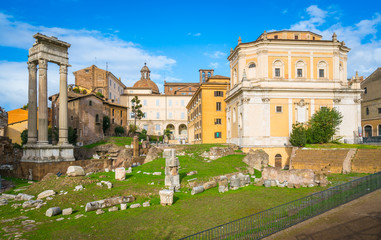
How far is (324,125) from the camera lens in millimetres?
32781

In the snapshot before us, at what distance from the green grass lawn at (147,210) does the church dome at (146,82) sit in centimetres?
6897

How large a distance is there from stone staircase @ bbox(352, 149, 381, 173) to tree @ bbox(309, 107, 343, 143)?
207 inches

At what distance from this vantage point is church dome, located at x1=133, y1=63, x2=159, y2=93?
291ft

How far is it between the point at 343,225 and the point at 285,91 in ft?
90.0

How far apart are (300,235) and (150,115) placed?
71.2m

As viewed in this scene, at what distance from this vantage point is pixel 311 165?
28703 mm

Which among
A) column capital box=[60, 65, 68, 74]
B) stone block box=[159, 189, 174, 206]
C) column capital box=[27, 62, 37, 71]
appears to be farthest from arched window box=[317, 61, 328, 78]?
column capital box=[27, 62, 37, 71]

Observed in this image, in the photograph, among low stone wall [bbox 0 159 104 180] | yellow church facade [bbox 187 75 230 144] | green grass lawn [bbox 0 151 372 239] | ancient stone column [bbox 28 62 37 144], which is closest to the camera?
green grass lawn [bbox 0 151 372 239]

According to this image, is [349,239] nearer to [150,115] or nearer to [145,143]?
[145,143]

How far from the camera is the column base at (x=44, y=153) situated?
27.9 metres

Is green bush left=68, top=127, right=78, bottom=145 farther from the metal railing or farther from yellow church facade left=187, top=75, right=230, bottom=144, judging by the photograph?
the metal railing

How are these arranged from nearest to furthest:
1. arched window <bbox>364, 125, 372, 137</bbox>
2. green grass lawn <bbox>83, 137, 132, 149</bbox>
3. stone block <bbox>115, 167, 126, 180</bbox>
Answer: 1. stone block <bbox>115, 167, 126, 180</bbox>
2. green grass lawn <bbox>83, 137, 132, 149</bbox>
3. arched window <bbox>364, 125, 372, 137</bbox>

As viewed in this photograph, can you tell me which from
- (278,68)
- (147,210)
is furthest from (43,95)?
(278,68)

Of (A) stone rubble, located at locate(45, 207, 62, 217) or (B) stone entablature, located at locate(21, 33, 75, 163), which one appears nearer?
(A) stone rubble, located at locate(45, 207, 62, 217)
